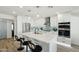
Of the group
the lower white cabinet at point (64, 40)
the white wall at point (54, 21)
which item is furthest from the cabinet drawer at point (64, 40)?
the white wall at point (54, 21)

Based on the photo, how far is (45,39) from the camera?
213cm

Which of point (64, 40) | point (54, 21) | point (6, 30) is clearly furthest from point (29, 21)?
point (64, 40)

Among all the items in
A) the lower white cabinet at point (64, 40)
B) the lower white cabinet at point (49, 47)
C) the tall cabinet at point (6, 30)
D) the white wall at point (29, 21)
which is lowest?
the lower white cabinet at point (49, 47)

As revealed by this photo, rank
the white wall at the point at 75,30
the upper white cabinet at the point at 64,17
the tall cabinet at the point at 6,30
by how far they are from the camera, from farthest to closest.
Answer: the tall cabinet at the point at 6,30 < the upper white cabinet at the point at 64,17 < the white wall at the point at 75,30

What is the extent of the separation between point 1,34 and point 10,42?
35 centimetres

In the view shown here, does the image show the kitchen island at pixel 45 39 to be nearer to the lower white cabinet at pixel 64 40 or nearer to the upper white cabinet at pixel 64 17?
the lower white cabinet at pixel 64 40

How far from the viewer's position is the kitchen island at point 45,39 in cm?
181

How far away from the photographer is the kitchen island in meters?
1.81

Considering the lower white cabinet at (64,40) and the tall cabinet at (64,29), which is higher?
the tall cabinet at (64,29)

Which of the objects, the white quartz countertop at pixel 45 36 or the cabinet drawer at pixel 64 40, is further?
the white quartz countertop at pixel 45 36

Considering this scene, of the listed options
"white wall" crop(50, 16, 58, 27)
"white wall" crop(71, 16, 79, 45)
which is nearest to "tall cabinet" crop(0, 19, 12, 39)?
"white wall" crop(50, 16, 58, 27)

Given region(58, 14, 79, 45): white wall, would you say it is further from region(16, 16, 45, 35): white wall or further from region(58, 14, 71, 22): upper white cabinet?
region(16, 16, 45, 35): white wall

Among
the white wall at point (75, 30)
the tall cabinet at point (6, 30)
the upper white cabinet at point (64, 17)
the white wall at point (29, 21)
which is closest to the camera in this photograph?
the white wall at point (75, 30)
